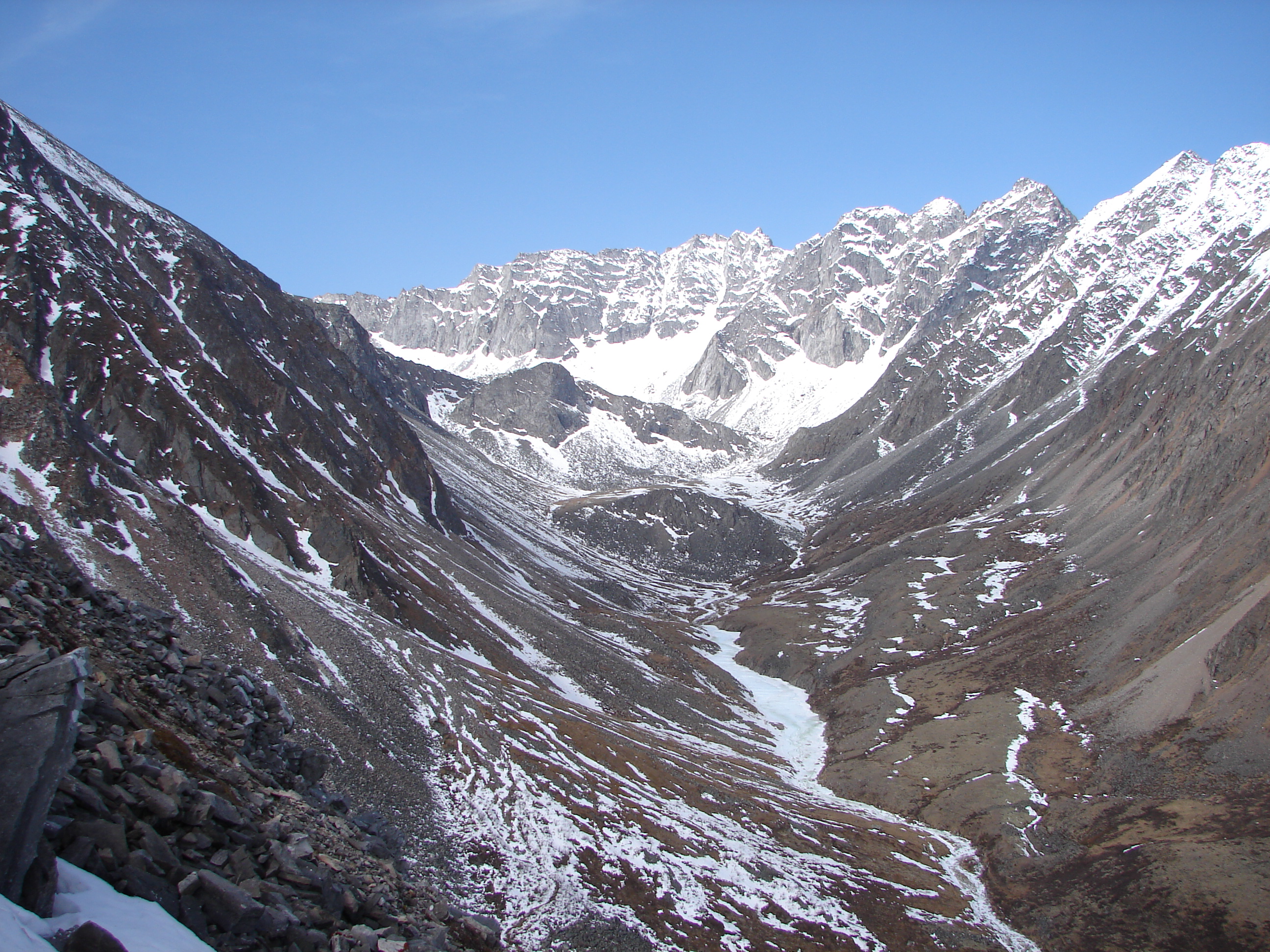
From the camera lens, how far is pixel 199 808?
14.7 metres

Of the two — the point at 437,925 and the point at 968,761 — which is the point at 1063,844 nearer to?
the point at 968,761

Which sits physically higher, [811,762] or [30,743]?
[811,762]

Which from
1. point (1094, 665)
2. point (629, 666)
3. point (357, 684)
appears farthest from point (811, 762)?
point (357, 684)

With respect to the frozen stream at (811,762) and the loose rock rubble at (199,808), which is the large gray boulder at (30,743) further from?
the frozen stream at (811,762)

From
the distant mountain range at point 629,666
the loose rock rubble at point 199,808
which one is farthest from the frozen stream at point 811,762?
the loose rock rubble at point 199,808

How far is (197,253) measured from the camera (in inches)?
4636

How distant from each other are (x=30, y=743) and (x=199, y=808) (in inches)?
183

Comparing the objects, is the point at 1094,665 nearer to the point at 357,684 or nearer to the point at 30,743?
the point at 357,684

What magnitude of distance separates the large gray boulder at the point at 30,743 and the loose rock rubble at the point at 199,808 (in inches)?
13.3

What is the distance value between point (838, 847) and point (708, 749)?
22885 millimetres

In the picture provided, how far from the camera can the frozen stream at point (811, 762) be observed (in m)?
46.3

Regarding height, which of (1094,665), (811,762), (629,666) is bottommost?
(811,762)

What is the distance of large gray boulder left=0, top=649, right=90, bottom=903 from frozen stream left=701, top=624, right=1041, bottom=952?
48.2 meters

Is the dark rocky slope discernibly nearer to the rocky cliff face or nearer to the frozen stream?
the frozen stream
